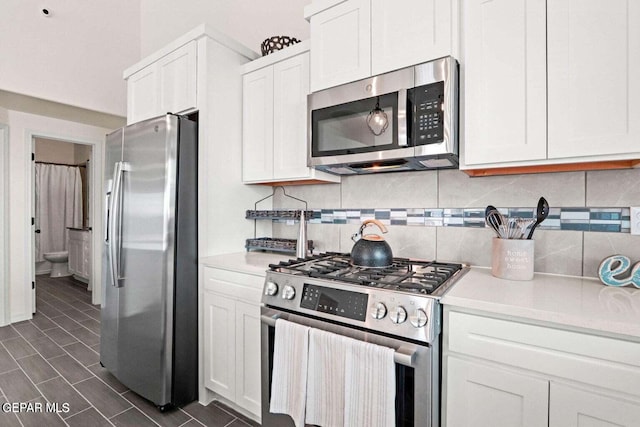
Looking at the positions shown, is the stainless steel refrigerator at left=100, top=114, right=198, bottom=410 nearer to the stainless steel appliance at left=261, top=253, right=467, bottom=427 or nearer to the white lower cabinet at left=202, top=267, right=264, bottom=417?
the white lower cabinet at left=202, top=267, right=264, bottom=417

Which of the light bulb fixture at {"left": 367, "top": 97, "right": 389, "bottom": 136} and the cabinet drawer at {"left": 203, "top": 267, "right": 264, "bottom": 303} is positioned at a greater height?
the light bulb fixture at {"left": 367, "top": 97, "right": 389, "bottom": 136}

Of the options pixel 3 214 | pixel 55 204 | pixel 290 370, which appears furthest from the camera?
pixel 55 204

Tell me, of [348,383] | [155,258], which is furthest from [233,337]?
[348,383]

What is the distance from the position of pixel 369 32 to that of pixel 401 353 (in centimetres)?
151

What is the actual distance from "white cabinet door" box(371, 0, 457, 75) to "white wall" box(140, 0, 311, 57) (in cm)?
111

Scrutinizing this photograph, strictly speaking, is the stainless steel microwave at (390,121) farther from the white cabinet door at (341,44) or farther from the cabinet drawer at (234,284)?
the cabinet drawer at (234,284)

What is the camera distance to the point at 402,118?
4.98ft

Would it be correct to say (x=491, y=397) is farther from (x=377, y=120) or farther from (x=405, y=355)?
(x=377, y=120)

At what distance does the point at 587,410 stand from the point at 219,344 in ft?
5.72

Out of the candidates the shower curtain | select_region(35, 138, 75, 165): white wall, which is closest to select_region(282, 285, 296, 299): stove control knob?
the shower curtain

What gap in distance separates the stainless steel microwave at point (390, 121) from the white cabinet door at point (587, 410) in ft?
3.15

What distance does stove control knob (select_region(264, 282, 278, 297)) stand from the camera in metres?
1.53

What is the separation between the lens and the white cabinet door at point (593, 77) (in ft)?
3.69

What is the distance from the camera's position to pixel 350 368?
4.04 ft
